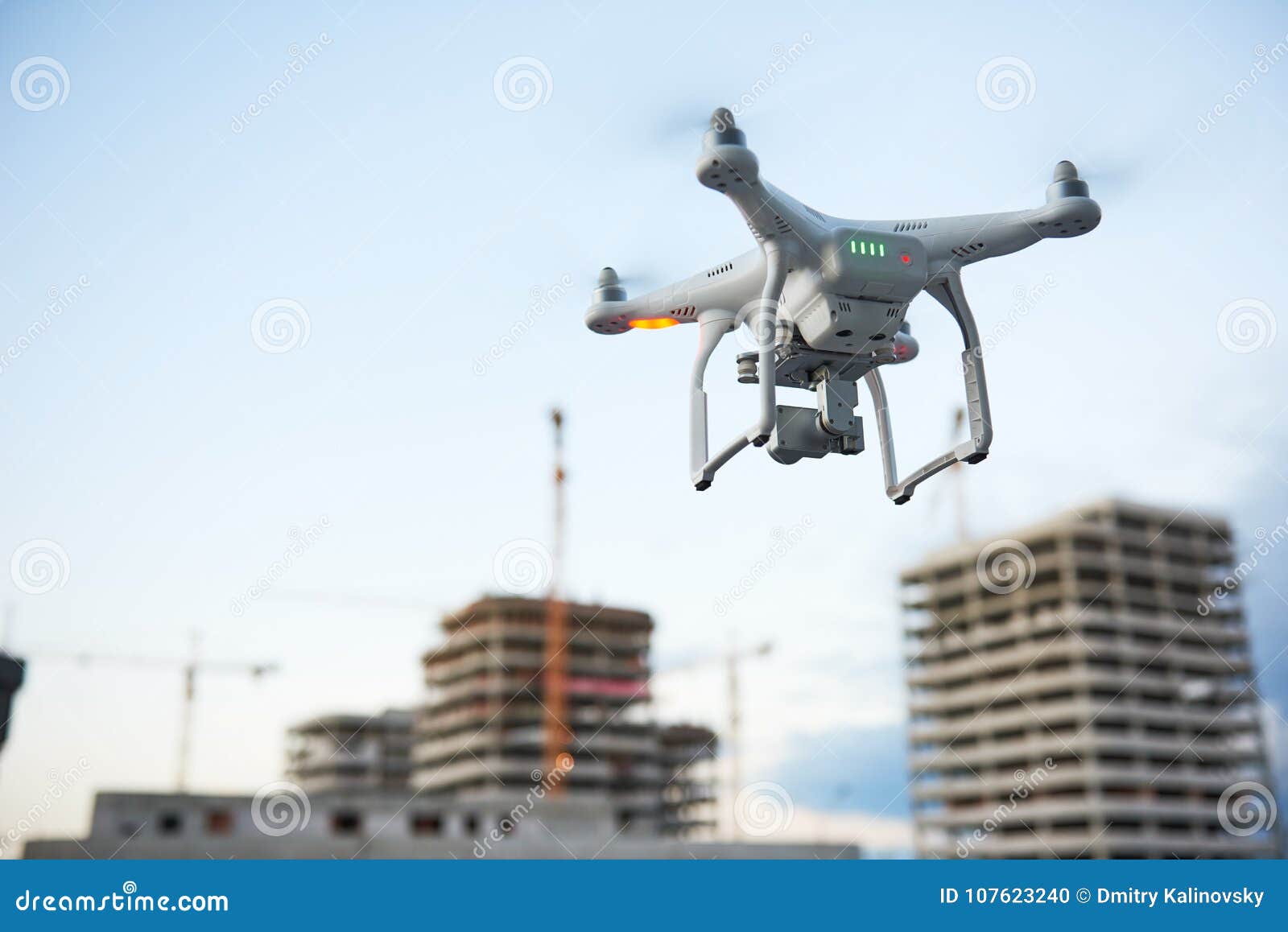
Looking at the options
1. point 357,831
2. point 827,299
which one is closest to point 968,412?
point 827,299

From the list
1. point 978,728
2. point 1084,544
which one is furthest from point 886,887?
point 1084,544

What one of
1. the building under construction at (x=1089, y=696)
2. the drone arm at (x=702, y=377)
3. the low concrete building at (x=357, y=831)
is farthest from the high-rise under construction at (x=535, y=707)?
the drone arm at (x=702, y=377)

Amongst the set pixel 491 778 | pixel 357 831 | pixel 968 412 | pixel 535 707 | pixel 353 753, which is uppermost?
pixel 353 753

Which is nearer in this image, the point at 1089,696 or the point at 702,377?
the point at 702,377

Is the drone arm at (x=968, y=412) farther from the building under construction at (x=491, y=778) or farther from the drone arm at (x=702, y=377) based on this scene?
the building under construction at (x=491, y=778)

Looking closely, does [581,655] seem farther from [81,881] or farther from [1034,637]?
[81,881]

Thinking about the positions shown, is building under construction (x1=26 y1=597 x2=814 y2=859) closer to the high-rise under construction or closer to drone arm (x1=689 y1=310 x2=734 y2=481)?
the high-rise under construction

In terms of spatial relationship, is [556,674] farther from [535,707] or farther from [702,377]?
[702,377]

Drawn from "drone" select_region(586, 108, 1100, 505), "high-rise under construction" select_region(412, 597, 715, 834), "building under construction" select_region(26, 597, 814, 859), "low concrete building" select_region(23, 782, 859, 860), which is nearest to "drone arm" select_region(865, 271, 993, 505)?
"drone" select_region(586, 108, 1100, 505)
